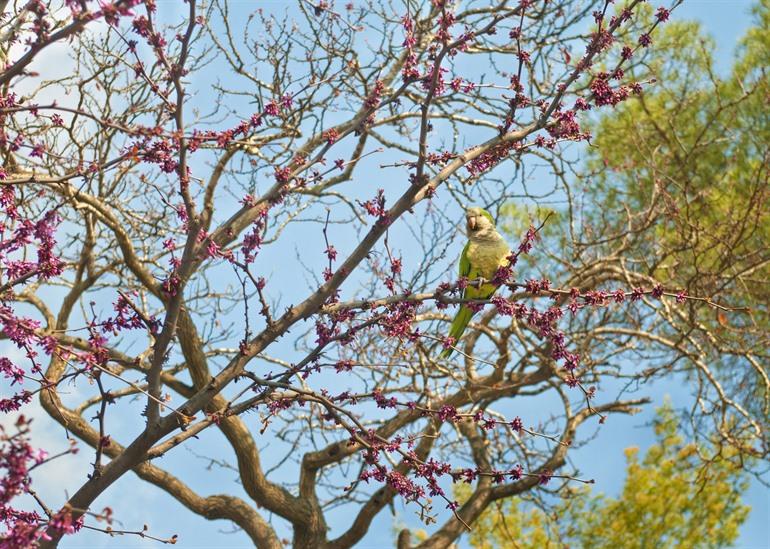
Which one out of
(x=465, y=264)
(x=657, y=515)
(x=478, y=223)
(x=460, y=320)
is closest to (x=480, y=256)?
(x=465, y=264)

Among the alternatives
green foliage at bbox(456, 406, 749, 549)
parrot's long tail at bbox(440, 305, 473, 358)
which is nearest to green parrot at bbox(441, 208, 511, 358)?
parrot's long tail at bbox(440, 305, 473, 358)

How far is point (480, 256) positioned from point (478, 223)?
0.35 metres

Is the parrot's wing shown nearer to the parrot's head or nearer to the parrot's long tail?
the parrot's head

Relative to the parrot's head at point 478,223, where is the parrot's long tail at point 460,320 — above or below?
below

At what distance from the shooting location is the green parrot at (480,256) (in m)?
5.53

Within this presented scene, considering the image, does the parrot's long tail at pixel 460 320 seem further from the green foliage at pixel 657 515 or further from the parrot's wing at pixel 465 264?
the green foliage at pixel 657 515

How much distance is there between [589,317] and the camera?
27.7 feet

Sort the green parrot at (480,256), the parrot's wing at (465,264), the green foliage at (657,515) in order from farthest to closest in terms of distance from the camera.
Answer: the green foliage at (657,515)
the parrot's wing at (465,264)
the green parrot at (480,256)

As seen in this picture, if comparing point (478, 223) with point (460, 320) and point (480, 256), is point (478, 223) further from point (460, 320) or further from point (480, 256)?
point (460, 320)

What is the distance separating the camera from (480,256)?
18.2 feet

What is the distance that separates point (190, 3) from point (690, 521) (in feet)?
34.8

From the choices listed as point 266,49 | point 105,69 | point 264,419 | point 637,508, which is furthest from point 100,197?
point 637,508

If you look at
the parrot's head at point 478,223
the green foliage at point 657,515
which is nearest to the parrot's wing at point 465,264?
the parrot's head at point 478,223

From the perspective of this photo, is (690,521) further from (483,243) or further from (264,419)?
(264,419)
